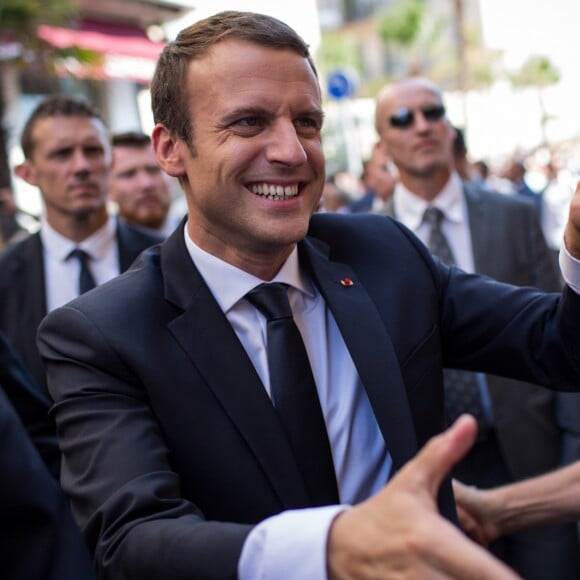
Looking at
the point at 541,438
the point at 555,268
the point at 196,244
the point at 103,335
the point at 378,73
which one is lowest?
the point at 541,438

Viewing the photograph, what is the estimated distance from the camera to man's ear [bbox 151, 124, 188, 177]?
2.10 m

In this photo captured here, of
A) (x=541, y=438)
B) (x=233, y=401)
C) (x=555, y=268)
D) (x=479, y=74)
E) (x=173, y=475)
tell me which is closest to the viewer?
(x=173, y=475)

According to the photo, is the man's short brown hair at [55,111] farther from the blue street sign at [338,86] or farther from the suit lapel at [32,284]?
the blue street sign at [338,86]

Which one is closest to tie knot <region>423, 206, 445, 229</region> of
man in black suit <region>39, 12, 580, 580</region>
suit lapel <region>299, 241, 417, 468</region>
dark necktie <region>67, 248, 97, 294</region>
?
dark necktie <region>67, 248, 97, 294</region>

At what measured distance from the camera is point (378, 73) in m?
53.2

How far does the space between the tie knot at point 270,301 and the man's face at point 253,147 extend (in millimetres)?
89

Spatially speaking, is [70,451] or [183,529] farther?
[70,451]

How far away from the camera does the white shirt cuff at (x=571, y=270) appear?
191 cm

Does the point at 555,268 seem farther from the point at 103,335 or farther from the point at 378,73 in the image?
the point at 378,73

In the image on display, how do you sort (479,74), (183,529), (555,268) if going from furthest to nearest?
(479,74), (555,268), (183,529)

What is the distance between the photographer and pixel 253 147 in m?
1.92

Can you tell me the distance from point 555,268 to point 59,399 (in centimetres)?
266

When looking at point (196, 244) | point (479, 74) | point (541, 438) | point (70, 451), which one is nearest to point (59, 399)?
point (70, 451)

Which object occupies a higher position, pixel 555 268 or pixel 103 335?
pixel 103 335
